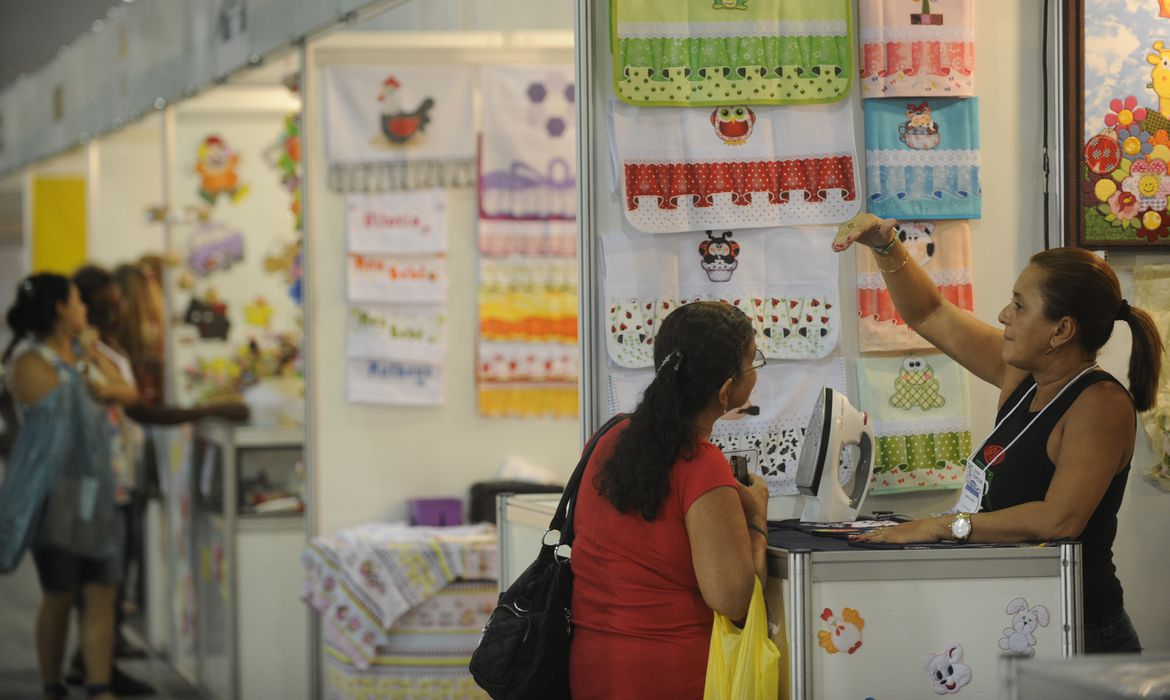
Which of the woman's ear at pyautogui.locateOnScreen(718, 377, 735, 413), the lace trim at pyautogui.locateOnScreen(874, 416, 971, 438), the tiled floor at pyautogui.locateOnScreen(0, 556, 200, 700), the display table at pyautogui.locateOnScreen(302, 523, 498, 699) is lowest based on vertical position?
the tiled floor at pyautogui.locateOnScreen(0, 556, 200, 700)

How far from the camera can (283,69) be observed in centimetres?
705

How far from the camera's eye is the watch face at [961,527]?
2.86 m

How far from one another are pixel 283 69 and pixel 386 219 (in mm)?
1650

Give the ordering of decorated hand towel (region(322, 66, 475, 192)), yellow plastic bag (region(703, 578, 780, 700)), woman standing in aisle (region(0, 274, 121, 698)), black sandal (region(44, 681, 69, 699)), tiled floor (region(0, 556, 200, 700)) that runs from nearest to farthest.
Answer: yellow plastic bag (region(703, 578, 780, 700)) < decorated hand towel (region(322, 66, 475, 192)) < woman standing in aisle (region(0, 274, 121, 698)) < black sandal (region(44, 681, 69, 699)) < tiled floor (region(0, 556, 200, 700))

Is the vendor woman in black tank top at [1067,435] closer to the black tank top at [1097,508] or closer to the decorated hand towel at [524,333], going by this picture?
the black tank top at [1097,508]

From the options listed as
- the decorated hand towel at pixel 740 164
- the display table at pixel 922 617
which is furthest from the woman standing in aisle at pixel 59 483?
the display table at pixel 922 617

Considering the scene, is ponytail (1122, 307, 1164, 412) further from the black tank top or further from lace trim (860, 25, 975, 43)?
lace trim (860, 25, 975, 43)

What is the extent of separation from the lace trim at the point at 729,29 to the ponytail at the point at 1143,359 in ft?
3.50

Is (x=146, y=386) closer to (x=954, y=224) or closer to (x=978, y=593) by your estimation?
(x=954, y=224)

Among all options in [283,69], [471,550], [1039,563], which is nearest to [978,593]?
[1039,563]

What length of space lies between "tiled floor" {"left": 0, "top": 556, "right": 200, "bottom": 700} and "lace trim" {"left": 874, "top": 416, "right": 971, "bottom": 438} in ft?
13.0

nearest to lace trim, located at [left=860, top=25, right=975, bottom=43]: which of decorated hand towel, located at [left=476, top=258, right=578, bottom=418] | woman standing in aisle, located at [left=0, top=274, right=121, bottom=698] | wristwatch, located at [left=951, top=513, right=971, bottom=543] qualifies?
wristwatch, located at [left=951, top=513, right=971, bottom=543]

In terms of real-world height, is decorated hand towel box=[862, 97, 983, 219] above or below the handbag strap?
above

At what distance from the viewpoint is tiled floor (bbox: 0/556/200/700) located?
6.69 meters
